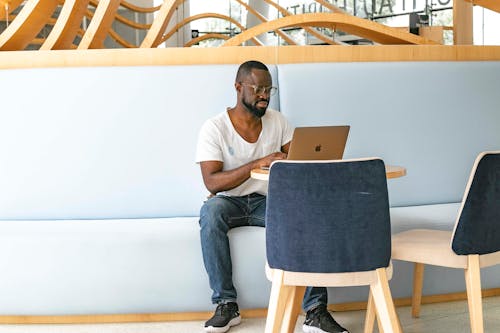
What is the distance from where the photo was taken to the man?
11.8ft

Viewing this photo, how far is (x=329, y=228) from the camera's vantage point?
9.05 feet

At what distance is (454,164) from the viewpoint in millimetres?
4516

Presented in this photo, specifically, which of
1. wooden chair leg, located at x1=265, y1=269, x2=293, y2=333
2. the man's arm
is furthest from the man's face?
wooden chair leg, located at x1=265, y1=269, x2=293, y2=333

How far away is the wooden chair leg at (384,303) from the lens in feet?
9.30

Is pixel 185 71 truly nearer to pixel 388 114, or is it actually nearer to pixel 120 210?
pixel 120 210

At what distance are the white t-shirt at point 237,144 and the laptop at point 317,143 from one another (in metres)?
0.59

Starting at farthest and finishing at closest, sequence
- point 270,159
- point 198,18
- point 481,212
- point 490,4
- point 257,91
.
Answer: point 198,18 → point 490,4 → point 257,91 → point 270,159 → point 481,212

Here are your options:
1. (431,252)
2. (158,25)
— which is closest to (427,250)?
(431,252)

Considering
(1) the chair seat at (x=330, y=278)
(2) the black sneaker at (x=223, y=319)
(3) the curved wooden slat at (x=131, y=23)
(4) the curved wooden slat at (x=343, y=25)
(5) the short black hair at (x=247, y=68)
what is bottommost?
(2) the black sneaker at (x=223, y=319)

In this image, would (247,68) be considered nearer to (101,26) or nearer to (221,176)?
(221,176)

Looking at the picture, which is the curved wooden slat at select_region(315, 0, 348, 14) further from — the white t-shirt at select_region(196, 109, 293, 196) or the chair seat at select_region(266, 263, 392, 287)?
the chair seat at select_region(266, 263, 392, 287)

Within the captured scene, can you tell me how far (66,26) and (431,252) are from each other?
2.54 metres

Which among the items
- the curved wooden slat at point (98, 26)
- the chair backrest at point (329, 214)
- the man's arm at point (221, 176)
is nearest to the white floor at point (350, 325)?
the man's arm at point (221, 176)

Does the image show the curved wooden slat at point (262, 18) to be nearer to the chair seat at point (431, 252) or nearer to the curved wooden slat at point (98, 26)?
the curved wooden slat at point (98, 26)
